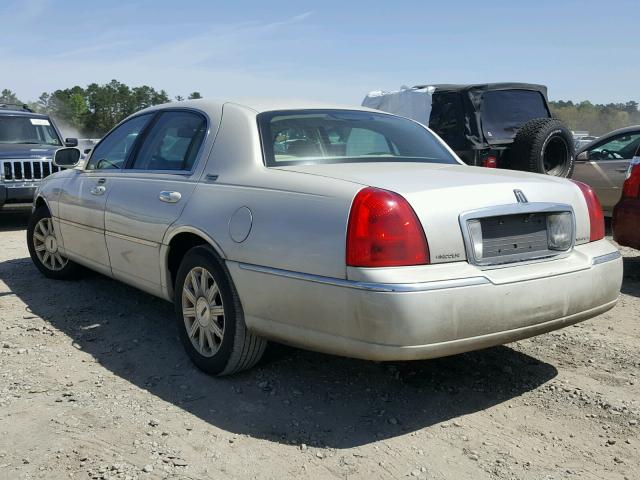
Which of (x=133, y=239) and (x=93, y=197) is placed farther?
(x=93, y=197)

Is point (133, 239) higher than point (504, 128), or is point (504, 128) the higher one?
point (504, 128)

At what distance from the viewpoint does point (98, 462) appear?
9.64 feet

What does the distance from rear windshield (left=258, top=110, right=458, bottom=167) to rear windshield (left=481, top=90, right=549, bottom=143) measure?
16.5 ft

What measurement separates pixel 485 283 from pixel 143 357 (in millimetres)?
2234

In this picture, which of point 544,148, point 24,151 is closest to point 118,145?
point 544,148

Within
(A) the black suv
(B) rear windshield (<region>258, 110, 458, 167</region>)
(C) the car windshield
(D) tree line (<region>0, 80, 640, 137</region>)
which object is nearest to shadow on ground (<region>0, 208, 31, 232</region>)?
(A) the black suv

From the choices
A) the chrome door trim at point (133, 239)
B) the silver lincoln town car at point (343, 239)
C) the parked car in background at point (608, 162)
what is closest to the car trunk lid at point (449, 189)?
the silver lincoln town car at point (343, 239)

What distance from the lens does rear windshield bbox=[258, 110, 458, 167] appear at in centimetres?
379

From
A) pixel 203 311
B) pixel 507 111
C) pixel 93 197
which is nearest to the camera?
pixel 203 311

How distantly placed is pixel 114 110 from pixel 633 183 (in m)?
68.1

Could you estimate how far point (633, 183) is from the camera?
6.06 metres

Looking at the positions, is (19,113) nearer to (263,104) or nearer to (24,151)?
(24,151)

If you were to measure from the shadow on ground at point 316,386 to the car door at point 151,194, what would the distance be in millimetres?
434

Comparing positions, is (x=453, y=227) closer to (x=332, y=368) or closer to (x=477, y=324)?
(x=477, y=324)
